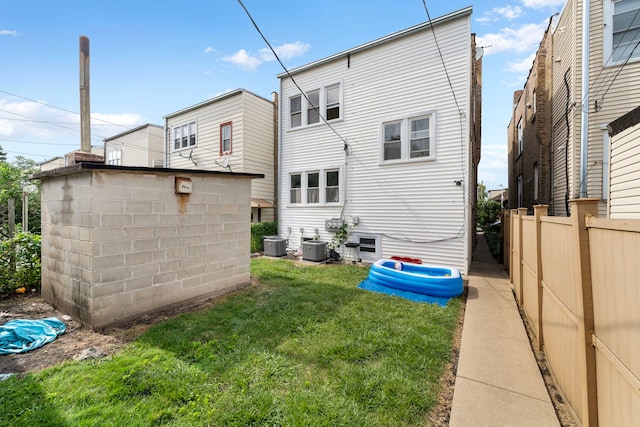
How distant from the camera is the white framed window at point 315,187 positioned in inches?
407

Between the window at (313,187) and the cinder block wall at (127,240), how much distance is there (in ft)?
17.6

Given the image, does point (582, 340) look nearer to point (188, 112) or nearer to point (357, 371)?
point (357, 371)

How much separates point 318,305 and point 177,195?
10.8 ft

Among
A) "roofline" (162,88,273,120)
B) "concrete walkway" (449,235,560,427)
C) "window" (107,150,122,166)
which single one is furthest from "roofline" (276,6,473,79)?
"window" (107,150,122,166)

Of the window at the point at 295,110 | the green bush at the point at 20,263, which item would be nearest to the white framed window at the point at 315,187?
the window at the point at 295,110

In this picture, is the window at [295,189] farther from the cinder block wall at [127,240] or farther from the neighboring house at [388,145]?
the cinder block wall at [127,240]

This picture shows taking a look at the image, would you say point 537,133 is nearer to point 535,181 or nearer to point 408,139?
point 535,181

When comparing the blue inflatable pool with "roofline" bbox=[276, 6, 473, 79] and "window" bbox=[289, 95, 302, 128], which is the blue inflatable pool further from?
"window" bbox=[289, 95, 302, 128]

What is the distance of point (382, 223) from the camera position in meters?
9.26

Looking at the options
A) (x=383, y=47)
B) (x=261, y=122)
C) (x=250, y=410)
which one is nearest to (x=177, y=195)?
(x=250, y=410)

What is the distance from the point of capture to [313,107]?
35.1 feet

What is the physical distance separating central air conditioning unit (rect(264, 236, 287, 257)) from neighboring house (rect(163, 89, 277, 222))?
3223mm

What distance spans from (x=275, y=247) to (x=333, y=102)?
240 inches

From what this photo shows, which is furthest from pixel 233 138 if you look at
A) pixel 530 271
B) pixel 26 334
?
pixel 530 271
